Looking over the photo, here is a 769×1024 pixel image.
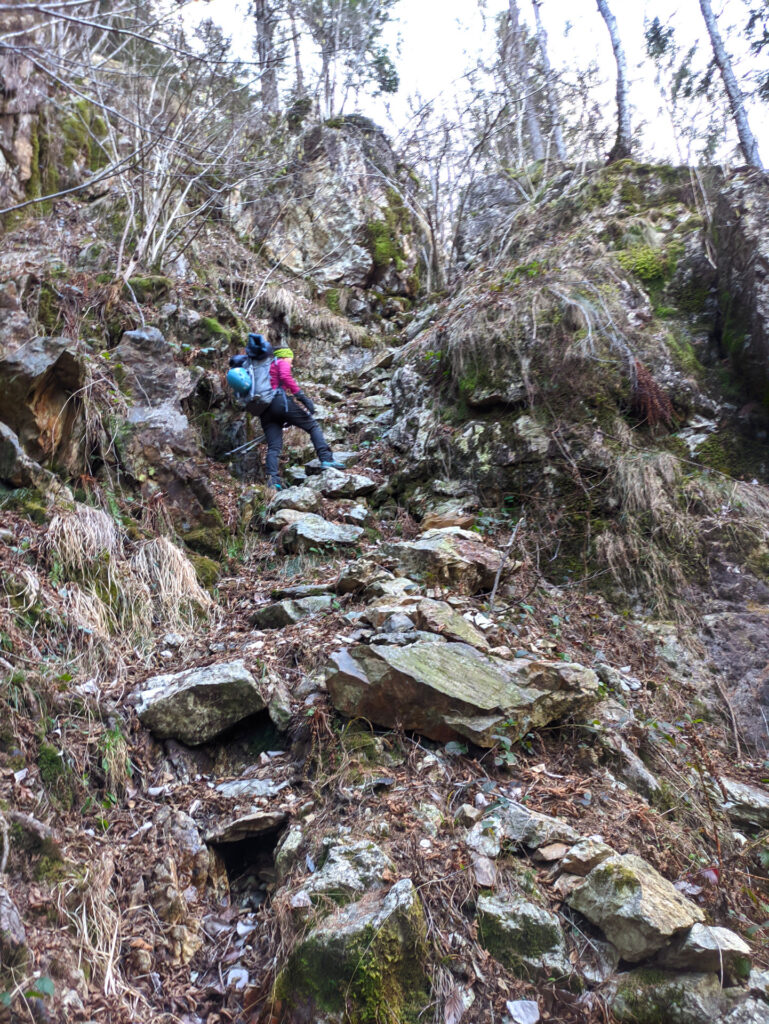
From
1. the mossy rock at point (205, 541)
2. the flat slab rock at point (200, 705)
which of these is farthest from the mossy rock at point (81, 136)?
the flat slab rock at point (200, 705)

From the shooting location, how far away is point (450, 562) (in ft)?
15.1

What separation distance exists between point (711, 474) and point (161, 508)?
4786 mm

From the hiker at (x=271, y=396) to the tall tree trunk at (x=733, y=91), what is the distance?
6.98m

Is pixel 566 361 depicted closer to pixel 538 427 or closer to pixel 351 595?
pixel 538 427

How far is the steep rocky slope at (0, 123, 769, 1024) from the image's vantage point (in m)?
2.26

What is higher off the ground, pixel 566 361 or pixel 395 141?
pixel 395 141

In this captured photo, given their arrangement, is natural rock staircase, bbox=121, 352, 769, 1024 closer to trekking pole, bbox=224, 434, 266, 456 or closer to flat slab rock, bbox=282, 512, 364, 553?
flat slab rock, bbox=282, 512, 364, 553

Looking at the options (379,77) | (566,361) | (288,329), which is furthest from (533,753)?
(379,77)

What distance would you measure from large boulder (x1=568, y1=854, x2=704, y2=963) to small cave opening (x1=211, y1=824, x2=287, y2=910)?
1.36 meters

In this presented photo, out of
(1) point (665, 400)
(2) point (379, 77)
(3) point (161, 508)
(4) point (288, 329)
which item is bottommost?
(1) point (665, 400)

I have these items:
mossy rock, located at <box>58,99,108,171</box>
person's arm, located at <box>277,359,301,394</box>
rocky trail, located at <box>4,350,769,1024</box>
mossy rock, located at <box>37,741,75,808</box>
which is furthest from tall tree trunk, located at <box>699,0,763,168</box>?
mossy rock, located at <box>37,741,75,808</box>

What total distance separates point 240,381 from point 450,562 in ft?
11.8

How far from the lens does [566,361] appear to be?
5.82 metres

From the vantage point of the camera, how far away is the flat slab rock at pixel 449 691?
3.14 m
